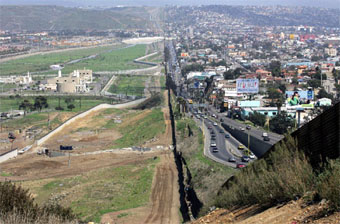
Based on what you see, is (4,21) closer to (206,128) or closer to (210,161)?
(206,128)

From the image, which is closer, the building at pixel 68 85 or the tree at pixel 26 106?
the tree at pixel 26 106

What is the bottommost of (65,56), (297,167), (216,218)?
(65,56)

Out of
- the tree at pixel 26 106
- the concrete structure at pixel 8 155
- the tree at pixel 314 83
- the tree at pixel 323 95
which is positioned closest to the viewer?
the concrete structure at pixel 8 155

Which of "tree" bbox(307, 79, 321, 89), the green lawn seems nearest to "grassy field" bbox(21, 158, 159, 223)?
"tree" bbox(307, 79, 321, 89)

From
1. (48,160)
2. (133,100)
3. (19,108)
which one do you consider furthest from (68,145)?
(133,100)

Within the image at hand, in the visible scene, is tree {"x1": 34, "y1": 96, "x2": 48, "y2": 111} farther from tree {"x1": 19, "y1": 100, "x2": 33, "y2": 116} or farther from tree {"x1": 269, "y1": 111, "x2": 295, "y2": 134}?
tree {"x1": 269, "y1": 111, "x2": 295, "y2": 134}

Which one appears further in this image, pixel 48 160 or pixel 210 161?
pixel 48 160

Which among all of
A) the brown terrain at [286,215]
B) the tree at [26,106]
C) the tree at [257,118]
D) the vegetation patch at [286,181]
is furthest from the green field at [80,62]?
the brown terrain at [286,215]

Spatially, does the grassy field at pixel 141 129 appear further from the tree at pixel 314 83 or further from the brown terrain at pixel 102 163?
the tree at pixel 314 83
